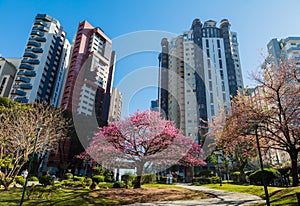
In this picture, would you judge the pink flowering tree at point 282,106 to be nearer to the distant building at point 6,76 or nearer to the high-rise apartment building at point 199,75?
the high-rise apartment building at point 199,75

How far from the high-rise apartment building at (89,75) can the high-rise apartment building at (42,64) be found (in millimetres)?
7698

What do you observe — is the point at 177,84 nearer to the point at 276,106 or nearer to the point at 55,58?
the point at 55,58

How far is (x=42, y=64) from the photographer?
64250mm

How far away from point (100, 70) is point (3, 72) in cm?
3106

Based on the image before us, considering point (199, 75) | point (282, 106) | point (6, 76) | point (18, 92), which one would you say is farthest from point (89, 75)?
→ point (282, 106)

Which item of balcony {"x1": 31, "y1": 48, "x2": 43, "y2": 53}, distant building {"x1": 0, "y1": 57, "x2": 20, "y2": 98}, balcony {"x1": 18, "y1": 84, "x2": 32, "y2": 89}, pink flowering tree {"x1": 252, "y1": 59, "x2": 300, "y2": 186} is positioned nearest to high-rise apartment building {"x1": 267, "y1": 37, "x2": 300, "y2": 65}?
pink flowering tree {"x1": 252, "y1": 59, "x2": 300, "y2": 186}

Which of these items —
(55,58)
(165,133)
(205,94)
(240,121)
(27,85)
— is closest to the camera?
(240,121)

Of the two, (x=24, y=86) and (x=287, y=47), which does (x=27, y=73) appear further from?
(x=287, y=47)

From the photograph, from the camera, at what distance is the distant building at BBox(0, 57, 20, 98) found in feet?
195

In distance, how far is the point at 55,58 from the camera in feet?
235

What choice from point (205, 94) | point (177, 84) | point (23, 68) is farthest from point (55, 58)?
point (205, 94)

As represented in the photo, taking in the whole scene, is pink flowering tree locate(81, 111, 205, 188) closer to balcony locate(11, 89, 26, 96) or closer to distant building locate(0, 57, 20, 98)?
balcony locate(11, 89, 26, 96)

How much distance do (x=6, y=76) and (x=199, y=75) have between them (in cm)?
6299

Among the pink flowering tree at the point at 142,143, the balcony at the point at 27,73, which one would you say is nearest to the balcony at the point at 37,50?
the balcony at the point at 27,73
